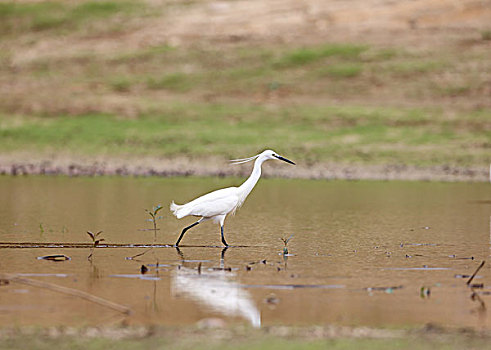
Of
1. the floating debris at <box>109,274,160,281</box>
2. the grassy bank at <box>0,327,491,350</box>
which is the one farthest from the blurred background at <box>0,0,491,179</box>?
the grassy bank at <box>0,327,491,350</box>

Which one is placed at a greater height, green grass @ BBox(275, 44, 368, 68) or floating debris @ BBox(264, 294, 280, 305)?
green grass @ BBox(275, 44, 368, 68)

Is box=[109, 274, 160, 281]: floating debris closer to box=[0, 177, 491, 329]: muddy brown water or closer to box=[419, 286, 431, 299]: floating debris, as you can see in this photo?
box=[0, 177, 491, 329]: muddy brown water

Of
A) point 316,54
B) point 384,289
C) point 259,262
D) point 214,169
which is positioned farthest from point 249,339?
point 316,54

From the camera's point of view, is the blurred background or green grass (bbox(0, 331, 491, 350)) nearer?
green grass (bbox(0, 331, 491, 350))

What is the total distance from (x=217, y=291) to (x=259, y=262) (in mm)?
2007

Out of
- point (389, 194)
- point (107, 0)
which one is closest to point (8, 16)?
point (107, 0)

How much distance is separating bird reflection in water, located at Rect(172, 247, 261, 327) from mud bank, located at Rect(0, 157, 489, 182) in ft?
51.4

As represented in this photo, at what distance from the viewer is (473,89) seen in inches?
1458

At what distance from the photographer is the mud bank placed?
26094 mm

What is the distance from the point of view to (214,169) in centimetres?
2709

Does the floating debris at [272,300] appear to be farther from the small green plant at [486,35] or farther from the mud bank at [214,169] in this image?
the small green plant at [486,35]

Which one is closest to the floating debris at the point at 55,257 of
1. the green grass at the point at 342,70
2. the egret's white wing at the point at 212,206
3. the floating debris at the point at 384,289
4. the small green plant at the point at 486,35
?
the egret's white wing at the point at 212,206

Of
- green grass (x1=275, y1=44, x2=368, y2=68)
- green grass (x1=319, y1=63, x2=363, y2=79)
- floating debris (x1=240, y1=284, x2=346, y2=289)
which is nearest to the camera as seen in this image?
floating debris (x1=240, y1=284, x2=346, y2=289)

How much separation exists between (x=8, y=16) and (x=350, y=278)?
137ft
